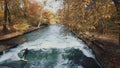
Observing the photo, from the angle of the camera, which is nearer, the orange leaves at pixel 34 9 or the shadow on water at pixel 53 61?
the shadow on water at pixel 53 61

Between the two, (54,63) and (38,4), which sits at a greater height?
(38,4)

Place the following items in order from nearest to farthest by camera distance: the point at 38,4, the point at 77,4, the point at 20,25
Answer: the point at 77,4, the point at 20,25, the point at 38,4

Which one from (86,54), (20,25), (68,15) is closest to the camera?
(68,15)

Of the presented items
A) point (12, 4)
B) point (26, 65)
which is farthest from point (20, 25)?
point (26, 65)

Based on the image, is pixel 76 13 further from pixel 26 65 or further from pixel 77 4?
pixel 26 65

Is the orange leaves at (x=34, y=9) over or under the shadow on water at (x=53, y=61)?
over

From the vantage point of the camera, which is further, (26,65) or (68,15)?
(26,65)

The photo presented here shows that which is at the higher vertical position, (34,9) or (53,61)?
(34,9)

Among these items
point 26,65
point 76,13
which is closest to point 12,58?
point 26,65

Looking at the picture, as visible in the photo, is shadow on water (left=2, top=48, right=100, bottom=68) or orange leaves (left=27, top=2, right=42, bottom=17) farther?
orange leaves (left=27, top=2, right=42, bottom=17)

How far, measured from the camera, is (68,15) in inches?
339

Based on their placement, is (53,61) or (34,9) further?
(34,9)

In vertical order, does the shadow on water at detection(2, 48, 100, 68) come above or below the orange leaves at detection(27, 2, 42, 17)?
below

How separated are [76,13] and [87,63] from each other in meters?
3.84
